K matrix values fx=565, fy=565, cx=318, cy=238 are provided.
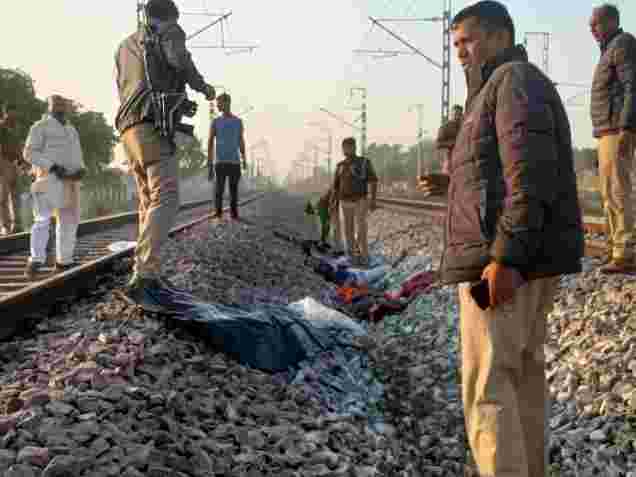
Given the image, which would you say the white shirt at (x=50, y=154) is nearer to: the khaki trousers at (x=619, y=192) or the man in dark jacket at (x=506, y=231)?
the man in dark jacket at (x=506, y=231)

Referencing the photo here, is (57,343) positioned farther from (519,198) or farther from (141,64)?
(519,198)

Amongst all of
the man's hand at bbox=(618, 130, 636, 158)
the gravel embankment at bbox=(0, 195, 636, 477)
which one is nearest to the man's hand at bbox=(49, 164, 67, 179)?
the gravel embankment at bbox=(0, 195, 636, 477)

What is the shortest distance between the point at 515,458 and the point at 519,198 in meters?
1.03

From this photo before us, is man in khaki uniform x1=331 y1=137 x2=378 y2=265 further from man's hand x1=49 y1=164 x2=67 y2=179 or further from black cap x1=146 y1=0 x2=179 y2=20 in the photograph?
black cap x1=146 y1=0 x2=179 y2=20

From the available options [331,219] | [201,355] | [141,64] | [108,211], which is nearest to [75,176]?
[141,64]

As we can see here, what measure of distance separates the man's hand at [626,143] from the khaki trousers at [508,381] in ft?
12.0

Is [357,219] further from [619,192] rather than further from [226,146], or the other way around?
[619,192]

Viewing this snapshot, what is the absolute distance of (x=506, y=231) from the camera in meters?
2.13

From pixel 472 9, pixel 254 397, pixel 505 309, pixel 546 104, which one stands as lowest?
pixel 254 397

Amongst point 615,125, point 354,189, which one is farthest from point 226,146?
point 615,125

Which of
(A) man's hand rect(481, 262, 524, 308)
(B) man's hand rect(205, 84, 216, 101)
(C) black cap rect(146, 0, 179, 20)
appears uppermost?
(C) black cap rect(146, 0, 179, 20)

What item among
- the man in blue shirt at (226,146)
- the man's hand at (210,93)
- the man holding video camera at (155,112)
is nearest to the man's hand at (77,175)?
the man holding video camera at (155,112)

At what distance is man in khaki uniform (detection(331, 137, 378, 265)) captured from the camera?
33.0 feet

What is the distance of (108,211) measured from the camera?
33000mm
